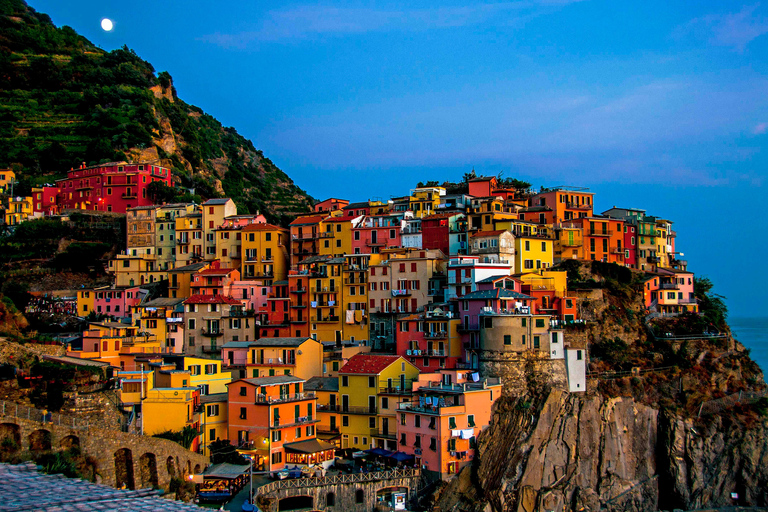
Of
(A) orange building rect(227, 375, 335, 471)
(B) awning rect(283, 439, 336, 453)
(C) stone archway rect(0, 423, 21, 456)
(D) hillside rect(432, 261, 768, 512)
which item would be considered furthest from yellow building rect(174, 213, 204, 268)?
(C) stone archway rect(0, 423, 21, 456)

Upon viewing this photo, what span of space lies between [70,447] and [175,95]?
98818 millimetres

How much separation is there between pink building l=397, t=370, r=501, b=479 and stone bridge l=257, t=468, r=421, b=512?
65.6 inches

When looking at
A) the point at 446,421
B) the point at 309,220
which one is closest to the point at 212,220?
the point at 309,220

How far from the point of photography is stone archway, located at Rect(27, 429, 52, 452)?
109ft

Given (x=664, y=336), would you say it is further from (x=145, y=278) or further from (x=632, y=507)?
(x=145, y=278)

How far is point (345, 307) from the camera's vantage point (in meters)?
63.0

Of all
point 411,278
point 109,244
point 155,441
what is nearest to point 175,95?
point 109,244

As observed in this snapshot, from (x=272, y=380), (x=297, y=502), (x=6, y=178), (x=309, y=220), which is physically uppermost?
(x=6, y=178)

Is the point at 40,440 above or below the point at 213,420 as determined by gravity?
above

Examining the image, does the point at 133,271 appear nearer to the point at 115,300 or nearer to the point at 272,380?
the point at 115,300

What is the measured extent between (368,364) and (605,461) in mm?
16827

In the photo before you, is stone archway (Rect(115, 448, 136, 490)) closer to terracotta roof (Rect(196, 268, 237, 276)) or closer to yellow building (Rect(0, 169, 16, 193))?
terracotta roof (Rect(196, 268, 237, 276))

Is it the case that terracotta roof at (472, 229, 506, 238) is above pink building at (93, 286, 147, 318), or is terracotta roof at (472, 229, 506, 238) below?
above

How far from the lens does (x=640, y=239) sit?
234 ft
